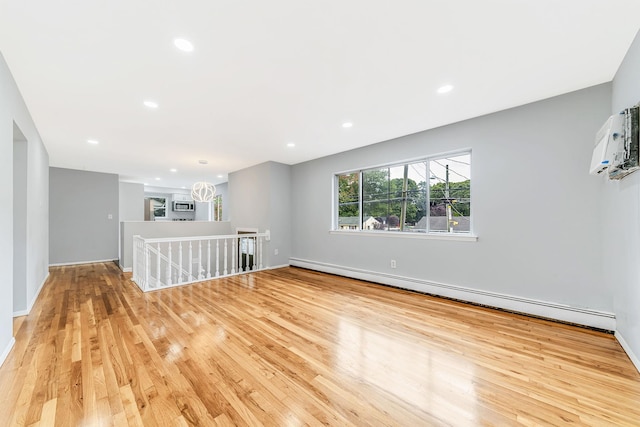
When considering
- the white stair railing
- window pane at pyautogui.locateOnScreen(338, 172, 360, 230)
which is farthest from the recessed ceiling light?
window pane at pyautogui.locateOnScreen(338, 172, 360, 230)

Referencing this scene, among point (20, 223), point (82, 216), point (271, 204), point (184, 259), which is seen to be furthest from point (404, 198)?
point (82, 216)

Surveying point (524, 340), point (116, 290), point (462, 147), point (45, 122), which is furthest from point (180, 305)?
point (462, 147)

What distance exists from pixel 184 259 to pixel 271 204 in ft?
8.83

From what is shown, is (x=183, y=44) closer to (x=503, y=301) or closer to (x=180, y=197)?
(x=503, y=301)

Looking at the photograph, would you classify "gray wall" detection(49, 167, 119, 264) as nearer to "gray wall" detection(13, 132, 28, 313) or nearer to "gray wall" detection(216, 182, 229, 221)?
"gray wall" detection(216, 182, 229, 221)

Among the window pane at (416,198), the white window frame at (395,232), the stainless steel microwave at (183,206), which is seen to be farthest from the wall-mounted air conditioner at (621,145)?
the stainless steel microwave at (183,206)

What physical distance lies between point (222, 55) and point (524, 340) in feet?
11.5

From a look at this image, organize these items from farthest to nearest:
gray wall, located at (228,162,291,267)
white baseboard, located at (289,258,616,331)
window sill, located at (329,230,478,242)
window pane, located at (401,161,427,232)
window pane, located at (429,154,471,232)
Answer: gray wall, located at (228,162,291,267) < window pane, located at (401,161,427,232) < window pane, located at (429,154,471,232) < window sill, located at (329,230,478,242) < white baseboard, located at (289,258,616,331)

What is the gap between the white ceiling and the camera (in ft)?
5.12

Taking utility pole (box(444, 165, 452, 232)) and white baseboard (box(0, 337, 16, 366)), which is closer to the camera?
white baseboard (box(0, 337, 16, 366))

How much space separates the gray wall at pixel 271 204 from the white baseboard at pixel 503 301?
1.85 meters

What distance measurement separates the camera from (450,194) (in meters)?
3.45

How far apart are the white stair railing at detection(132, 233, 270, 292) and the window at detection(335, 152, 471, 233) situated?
2009 mm

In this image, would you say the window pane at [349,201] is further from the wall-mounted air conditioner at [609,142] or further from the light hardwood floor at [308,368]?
the wall-mounted air conditioner at [609,142]
